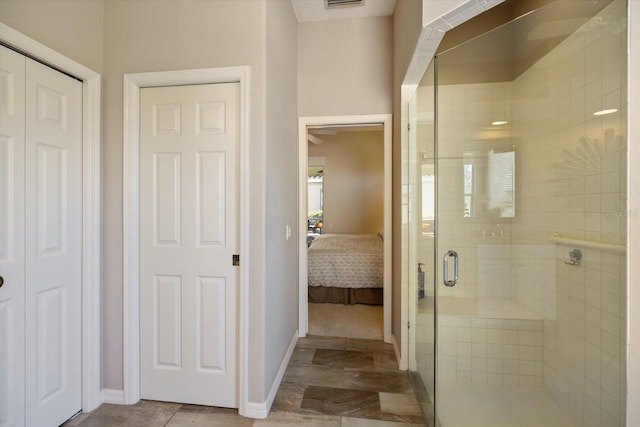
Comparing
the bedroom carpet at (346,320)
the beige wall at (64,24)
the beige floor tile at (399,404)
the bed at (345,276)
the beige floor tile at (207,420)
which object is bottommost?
the beige floor tile at (399,404)

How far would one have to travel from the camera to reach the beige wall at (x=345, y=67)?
8.54 ft

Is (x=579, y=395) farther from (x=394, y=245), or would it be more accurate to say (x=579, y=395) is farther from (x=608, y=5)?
(x=608, y=5)

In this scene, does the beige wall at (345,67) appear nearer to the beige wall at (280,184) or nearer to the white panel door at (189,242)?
the beige wall at (280,184)

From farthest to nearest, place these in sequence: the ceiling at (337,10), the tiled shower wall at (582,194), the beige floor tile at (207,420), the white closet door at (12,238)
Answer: the ceiling at (337,10)
the beige floor tile at (207,420)
the white closet door at (12,238)
the tiled shower wall at (582,194)

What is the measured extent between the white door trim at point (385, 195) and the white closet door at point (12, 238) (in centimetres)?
188

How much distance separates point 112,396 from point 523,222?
2876 mm

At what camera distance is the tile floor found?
64.5 inches

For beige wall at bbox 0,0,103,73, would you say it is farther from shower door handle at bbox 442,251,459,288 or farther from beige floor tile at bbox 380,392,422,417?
beige floor tile at bbox 380,392,422,417

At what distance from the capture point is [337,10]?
2525 millimetres

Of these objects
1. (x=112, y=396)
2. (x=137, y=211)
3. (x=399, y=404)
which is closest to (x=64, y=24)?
(x=137, y=211)

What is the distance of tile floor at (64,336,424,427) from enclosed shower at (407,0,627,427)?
185mm

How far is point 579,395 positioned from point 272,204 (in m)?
1.94

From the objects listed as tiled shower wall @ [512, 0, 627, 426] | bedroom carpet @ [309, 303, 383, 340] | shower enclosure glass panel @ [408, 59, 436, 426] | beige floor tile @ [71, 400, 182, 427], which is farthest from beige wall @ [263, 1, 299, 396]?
tiled shower wall @ [512, 0, 627, 426]

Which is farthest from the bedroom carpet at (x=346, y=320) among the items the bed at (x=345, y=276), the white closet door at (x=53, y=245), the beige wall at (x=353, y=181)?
the beige wall at (x=353, y=181)
